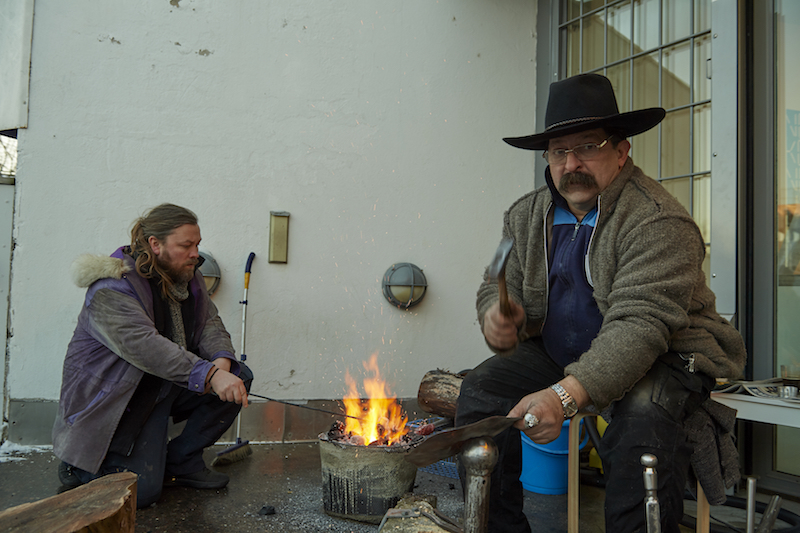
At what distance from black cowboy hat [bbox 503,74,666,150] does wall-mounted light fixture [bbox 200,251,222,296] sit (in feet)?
8.47

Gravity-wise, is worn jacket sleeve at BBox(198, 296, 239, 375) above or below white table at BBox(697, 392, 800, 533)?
above

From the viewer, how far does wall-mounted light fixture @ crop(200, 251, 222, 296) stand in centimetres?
403

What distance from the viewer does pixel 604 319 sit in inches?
80.0

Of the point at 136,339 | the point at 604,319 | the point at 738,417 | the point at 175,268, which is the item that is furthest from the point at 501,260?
the point at 175,268

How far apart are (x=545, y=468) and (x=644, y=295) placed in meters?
1.70

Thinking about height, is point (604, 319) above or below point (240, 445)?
above

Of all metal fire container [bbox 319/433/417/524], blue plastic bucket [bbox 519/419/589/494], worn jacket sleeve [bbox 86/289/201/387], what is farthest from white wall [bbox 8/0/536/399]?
metal fire container [bbox 319/433/417/524]

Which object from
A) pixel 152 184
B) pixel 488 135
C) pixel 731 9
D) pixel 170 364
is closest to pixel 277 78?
pixel 152 184

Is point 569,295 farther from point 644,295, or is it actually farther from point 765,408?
point 765,408

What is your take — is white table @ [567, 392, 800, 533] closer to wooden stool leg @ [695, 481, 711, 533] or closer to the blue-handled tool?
wooden stool leg @ [695, 481, 711, 533]

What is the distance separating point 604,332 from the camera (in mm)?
1973

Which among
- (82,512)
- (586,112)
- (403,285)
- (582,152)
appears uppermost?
(586,112)

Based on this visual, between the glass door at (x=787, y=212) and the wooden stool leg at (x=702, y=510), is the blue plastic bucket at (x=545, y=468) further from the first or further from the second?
the glass door at (x=787, y=212)

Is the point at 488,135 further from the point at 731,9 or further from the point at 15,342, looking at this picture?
the point at 15,342
